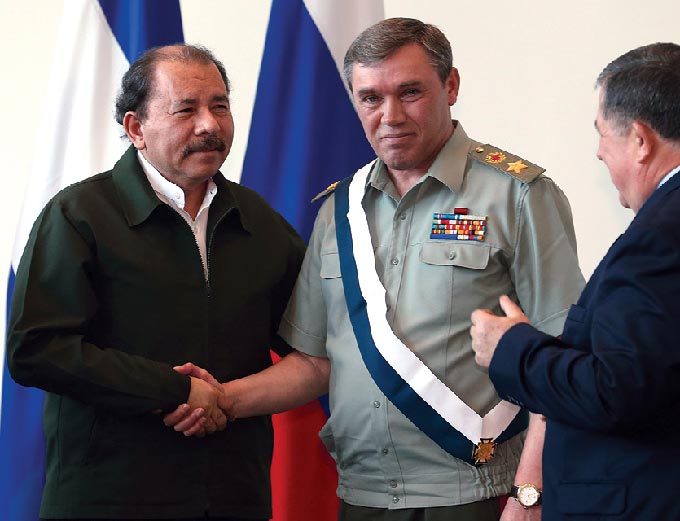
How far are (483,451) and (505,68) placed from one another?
5.26ft

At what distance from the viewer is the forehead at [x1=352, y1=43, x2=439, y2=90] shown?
2123 mm

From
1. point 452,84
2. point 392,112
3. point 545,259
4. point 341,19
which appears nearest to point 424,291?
point 545,259

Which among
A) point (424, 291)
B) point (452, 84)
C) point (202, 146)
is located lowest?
point (424, 291)

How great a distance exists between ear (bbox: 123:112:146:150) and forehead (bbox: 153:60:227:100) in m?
0.07

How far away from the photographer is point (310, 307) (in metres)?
2.27

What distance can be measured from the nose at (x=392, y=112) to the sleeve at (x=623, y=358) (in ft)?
2.42

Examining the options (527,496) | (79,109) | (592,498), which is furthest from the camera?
(79,109)

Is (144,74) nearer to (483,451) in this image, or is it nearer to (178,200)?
(178,200)

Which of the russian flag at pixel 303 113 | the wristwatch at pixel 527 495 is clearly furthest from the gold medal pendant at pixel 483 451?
the russian flag at pixel 303 113

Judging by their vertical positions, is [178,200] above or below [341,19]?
below

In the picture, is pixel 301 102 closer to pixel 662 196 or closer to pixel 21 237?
pixel 21 237

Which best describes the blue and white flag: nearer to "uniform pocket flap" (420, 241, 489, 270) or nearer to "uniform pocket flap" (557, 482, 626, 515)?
"uniform pocket flap" (420, 241, 489, 270)

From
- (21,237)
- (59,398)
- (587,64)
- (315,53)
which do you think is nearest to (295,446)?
(59,398)

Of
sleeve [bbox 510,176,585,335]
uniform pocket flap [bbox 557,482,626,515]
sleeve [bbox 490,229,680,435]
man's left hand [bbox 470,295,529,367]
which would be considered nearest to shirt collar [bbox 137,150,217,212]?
sleeve [bbox 510,176,585,335]
